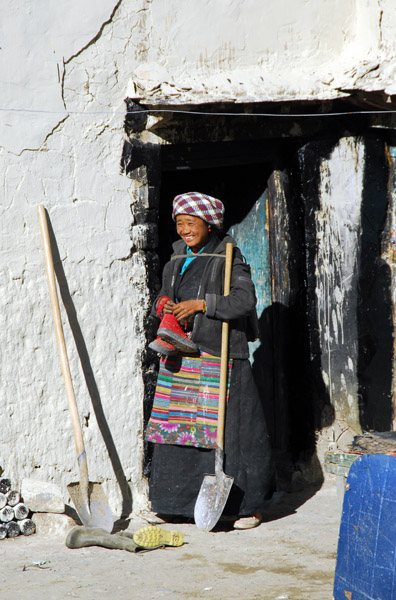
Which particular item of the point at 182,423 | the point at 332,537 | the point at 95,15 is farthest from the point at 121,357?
the point at 95,15

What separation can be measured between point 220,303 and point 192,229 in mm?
455

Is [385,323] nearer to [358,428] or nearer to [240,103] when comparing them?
[358,428]

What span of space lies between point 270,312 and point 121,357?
1.25m

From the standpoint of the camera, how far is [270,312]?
17.7 ft

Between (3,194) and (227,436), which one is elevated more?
(3,194)

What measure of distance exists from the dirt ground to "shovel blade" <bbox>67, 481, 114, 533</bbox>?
168 millimetres

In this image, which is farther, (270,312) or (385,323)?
(270,312)

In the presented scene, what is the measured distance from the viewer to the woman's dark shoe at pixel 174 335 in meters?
4.17

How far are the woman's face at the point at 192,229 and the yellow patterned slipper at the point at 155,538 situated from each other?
5.01ft

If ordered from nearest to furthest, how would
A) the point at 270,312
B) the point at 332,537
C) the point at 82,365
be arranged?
the point at 332,537 < the point at 82,365 < the point at 270,312

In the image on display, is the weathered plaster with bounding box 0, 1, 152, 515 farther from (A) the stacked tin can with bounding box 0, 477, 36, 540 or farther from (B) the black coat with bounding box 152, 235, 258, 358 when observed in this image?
(B) the black coat with bounding box 152, 235, 258, 358

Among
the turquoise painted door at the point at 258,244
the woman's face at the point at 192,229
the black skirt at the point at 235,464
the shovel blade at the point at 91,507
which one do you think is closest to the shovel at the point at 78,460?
the shovel blade at the point at 91,507

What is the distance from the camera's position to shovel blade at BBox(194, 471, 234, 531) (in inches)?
164

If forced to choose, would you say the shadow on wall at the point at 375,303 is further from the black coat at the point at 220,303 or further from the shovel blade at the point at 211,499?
the shovel blade at the point at 211,499
